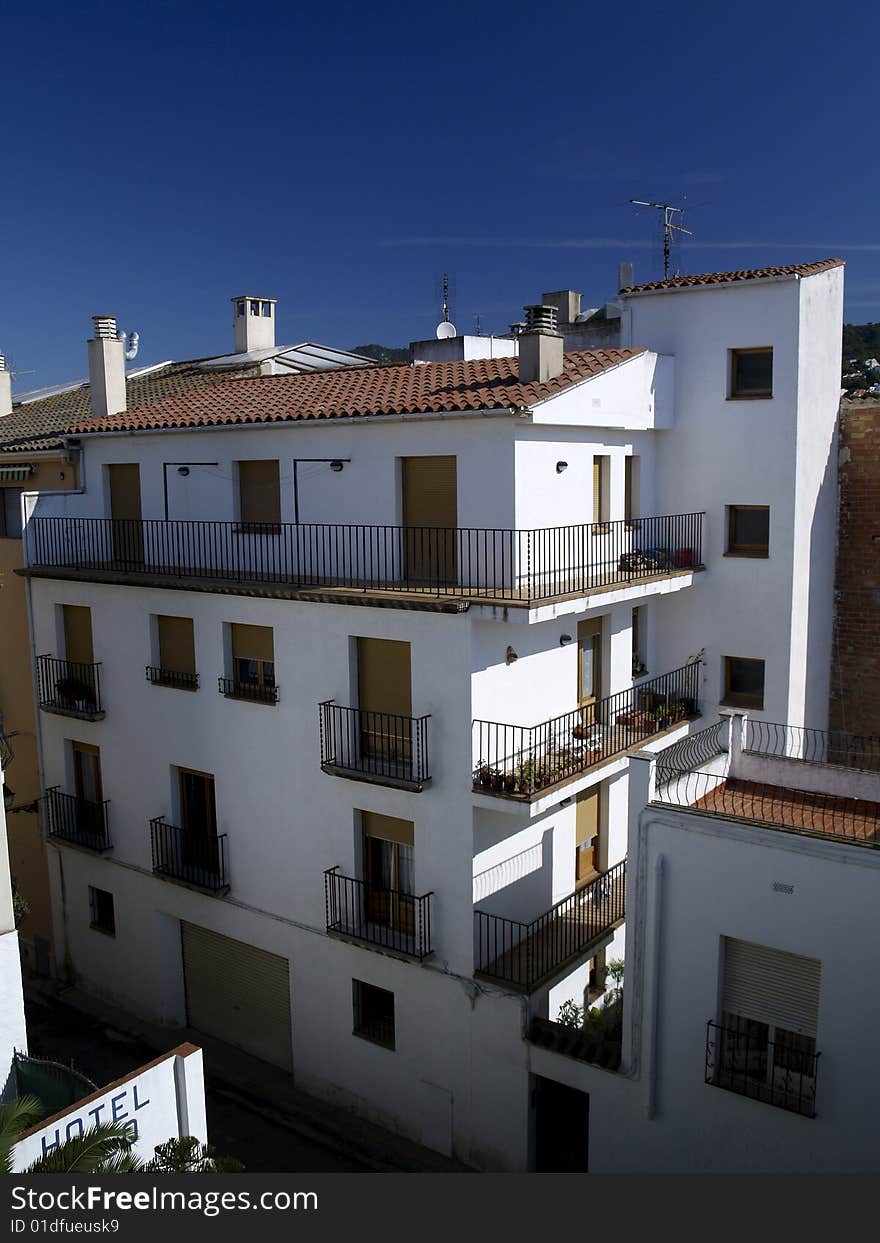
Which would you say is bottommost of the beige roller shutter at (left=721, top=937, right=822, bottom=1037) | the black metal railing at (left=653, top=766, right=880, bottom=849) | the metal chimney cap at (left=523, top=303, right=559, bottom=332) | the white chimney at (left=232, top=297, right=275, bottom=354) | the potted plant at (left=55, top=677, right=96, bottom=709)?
the beige roller shutter at (left=721, top=937, right=822, bottom=1037)

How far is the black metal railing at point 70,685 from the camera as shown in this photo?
20953 mm

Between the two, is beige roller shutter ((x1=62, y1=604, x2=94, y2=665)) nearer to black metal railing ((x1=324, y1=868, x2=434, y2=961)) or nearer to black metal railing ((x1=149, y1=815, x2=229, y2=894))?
black metal railing ((x1=149, y1=815, x2=229, y2=894))

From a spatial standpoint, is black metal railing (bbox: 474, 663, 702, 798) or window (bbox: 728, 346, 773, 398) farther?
window (bbox: 728, 346, 773, 398)

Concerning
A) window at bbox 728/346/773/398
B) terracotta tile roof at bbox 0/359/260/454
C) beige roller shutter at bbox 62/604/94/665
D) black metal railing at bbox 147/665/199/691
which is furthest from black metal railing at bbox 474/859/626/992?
terracotta tile roof at bbox 0/359/260/454

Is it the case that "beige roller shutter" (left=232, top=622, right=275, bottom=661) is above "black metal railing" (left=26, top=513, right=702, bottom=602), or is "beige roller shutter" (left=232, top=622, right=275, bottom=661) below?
below

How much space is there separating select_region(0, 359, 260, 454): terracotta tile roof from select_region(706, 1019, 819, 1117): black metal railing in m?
16.8

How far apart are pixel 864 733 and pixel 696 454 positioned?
20.6ft

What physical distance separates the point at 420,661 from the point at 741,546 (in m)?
7.39

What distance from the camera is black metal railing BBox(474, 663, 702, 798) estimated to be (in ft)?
51.4

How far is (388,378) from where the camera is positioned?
20.3 m

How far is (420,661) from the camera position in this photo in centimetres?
1591

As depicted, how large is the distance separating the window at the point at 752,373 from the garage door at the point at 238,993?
42.8 ft

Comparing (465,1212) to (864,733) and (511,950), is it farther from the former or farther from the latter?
(864,733)

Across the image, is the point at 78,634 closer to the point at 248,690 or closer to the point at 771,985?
the point at 248,690
